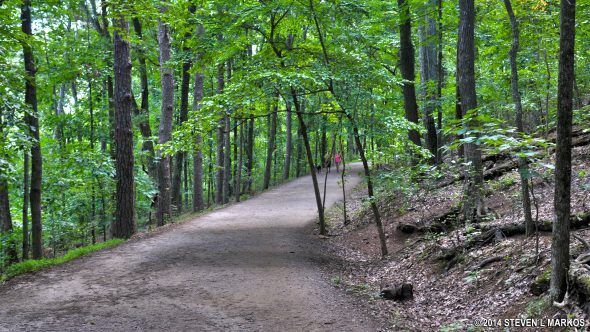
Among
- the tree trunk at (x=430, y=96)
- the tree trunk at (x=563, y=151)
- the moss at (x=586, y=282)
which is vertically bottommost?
the moss at (x=586, y=282)

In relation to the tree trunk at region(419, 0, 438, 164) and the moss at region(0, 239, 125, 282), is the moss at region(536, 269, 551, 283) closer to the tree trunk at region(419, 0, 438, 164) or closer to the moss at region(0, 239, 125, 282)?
the tree trunk at region(419, 0, 438, 164)

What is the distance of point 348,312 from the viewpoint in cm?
625

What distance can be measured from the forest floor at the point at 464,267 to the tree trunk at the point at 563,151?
0.24 metres

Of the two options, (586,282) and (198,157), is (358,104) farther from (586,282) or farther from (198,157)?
(198,157)

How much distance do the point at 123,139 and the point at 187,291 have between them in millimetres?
5684

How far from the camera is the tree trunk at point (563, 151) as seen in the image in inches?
173

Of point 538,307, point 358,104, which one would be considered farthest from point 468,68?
point 538,307

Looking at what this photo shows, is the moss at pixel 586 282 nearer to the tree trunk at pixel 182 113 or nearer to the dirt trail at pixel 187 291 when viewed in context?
the dirt trail at pixel 187 291

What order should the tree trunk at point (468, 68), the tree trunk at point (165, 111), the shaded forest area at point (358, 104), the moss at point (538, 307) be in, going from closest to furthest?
the moss at point (538, 307) < the shaded forest area at point (358, 104) < the tree trunk at point (468, 68) < the tree trunk at point (165, 111)

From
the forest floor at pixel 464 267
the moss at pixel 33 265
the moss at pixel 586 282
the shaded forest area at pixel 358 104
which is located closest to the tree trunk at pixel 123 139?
the shaded forest area at pixel 358 104

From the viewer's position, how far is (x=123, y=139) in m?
10.9

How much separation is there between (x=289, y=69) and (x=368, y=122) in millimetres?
2280

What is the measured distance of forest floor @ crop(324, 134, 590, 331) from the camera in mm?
5605

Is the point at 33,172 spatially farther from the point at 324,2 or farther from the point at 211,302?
the point at 324,2
